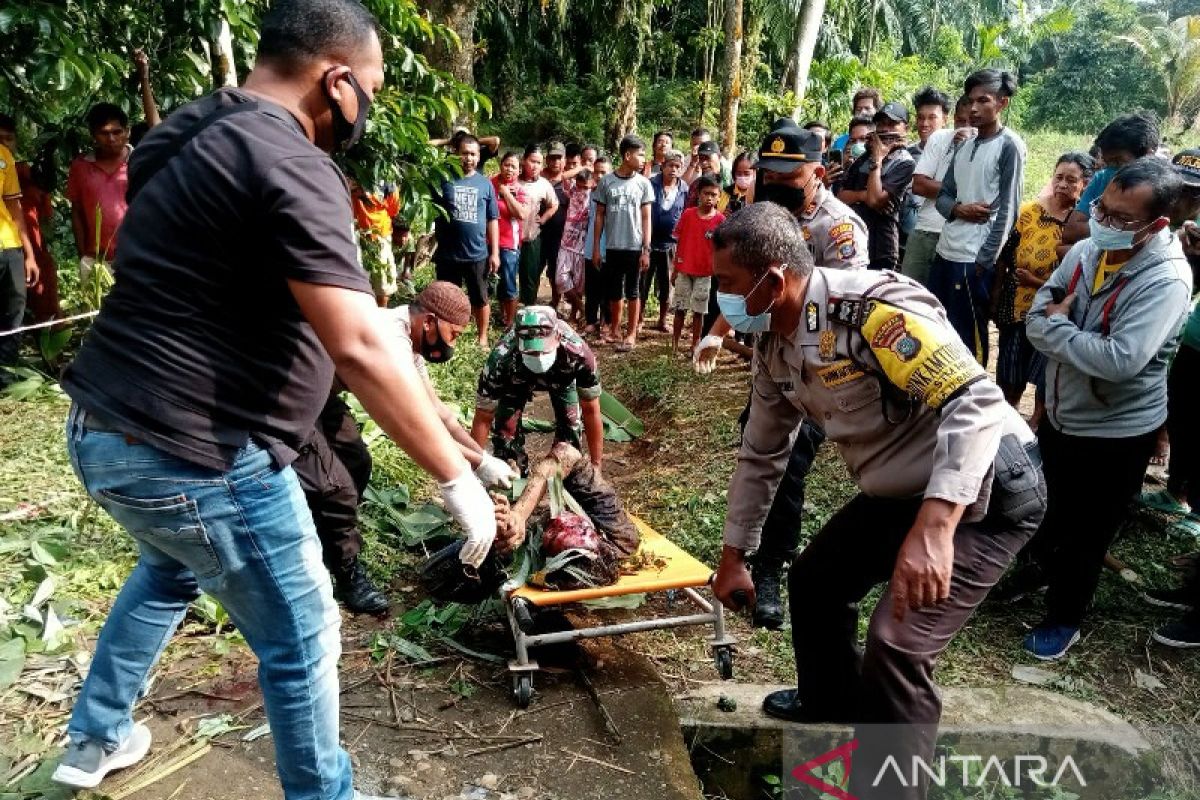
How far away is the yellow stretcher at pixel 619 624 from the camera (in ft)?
10.4

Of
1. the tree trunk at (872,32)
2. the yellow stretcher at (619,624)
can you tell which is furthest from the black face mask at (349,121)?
the tree trunk at (872,32)

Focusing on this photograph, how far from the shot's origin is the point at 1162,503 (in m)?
4.64

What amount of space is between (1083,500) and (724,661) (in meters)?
1.58

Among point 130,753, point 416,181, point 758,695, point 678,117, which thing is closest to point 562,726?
point 758,695

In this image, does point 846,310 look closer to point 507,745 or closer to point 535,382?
point 507,745

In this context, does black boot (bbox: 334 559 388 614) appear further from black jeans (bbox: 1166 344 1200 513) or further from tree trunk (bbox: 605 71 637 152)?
tree trunk (bbox: 605 71 637 152)

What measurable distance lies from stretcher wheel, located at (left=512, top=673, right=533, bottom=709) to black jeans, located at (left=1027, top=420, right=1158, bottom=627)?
2.22 meters

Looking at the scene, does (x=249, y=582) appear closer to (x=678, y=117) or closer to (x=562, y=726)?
(x=562, y=726)

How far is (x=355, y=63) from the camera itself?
194 centimetres

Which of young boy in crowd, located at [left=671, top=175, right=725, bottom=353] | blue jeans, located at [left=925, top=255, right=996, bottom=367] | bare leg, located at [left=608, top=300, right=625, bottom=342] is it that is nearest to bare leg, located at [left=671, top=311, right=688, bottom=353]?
young boy in crowd, located at [left=671, top=175, right=725, bottom=353]

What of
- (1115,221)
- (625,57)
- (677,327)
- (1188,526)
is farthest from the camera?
(625,57)

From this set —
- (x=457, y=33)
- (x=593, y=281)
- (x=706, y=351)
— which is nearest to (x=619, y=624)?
(x=706, y=351)

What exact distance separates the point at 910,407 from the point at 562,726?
1.63 m

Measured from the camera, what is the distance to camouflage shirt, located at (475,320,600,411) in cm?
434
